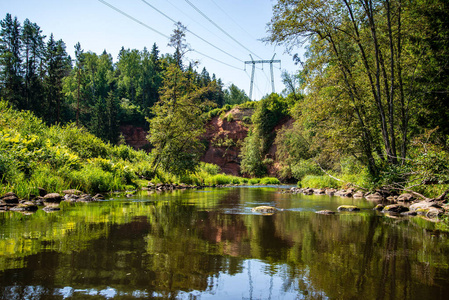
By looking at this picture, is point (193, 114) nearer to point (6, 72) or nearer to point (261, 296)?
point (261, 296)

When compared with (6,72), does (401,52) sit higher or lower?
lower

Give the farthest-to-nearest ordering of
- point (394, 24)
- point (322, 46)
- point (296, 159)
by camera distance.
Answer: point (296, 159) < point (322, 46) < point (394, 24)

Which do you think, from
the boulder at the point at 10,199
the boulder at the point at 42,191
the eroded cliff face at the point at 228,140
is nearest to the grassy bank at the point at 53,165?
the boulder at the point at 42,191

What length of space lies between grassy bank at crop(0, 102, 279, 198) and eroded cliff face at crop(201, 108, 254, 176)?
31680 millimetres

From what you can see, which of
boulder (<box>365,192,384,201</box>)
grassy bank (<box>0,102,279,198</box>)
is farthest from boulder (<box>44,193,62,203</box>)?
boulder (<box>365,192,384,201</box>)

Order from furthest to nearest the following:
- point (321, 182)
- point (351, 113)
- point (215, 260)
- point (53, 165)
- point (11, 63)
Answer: point (11, 63)
point (321, 182)
point (351, 113)
point (53, 165)
point (215, 260)

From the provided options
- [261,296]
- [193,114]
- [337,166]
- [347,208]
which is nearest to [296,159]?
[337,166]

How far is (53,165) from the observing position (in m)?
13.5

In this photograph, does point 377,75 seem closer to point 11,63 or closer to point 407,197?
point 407,197

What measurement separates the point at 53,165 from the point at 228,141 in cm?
4389

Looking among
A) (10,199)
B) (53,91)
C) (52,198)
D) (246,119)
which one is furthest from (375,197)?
(53,91)

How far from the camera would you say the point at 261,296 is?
298cm

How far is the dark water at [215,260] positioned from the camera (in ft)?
9.91

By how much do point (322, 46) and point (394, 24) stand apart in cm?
316
